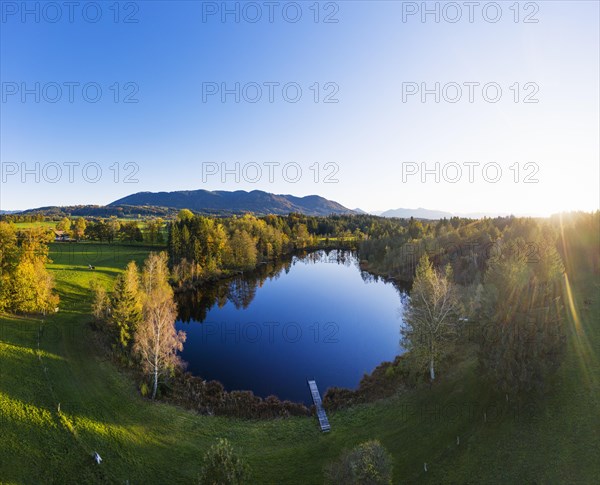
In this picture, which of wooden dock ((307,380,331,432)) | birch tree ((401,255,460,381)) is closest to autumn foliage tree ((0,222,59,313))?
wooden dock ((307,380,331,432))

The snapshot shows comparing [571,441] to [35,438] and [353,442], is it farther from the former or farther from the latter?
[35,438]

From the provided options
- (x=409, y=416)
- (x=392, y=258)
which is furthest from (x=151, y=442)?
(x=392, y=258)

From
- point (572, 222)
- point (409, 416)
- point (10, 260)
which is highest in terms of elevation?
point (572, 222)

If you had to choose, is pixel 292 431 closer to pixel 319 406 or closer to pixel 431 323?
pixel 319 406

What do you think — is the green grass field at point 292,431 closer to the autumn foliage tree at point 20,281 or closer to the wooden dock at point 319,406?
the wooden dock at point 319,406

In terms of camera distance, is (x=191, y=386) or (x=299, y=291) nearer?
(x=191, y=386)

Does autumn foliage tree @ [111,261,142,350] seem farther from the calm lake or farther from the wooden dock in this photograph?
the wooden dock
